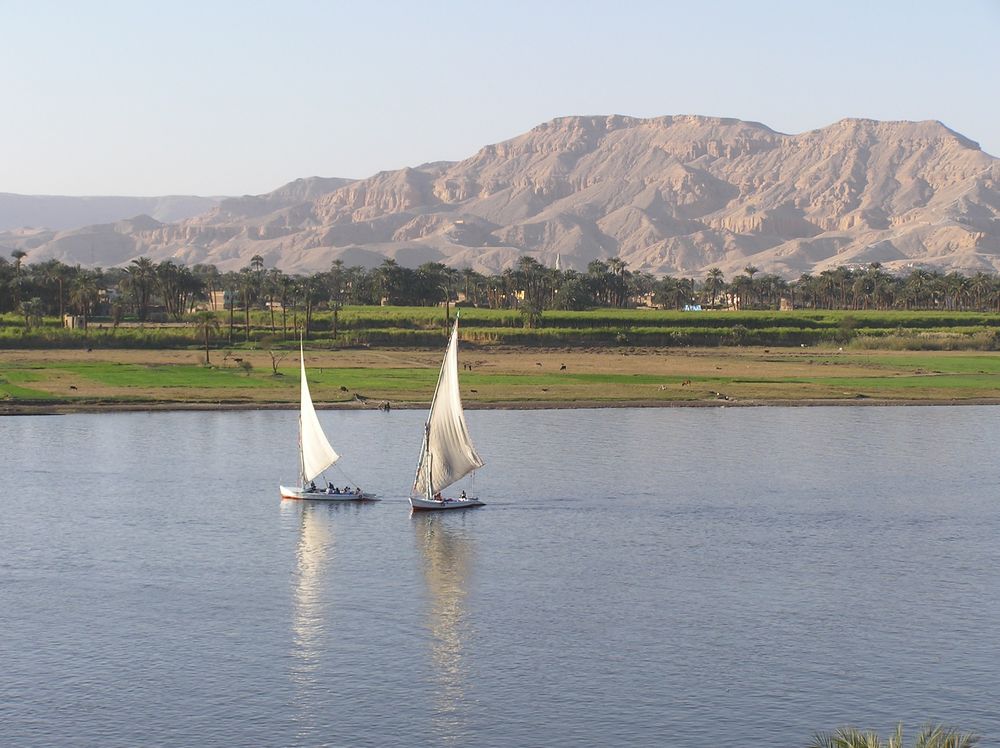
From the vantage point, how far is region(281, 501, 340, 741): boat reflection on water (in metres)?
41.5

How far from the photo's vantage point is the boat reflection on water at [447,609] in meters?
41.0

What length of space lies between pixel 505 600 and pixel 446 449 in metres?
20.4

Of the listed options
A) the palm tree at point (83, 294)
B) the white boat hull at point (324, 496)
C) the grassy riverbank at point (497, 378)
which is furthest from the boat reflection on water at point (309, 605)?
the palm tree at point (83, 294)

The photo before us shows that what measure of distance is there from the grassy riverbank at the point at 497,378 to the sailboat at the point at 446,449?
41181mm

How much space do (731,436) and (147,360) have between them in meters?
70.1

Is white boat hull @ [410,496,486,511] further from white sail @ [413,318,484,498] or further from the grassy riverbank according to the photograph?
the grassy riverbank

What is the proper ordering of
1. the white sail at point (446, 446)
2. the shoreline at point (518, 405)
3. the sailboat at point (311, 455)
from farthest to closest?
the shoreline at point (518, 405) < the sailboat at point (311, 455) < the white sail at point (446, 446)

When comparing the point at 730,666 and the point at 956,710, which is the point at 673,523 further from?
the point at 956,710

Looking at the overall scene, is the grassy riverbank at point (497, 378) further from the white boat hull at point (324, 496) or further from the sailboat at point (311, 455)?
the white boat hull at point (324, 496)

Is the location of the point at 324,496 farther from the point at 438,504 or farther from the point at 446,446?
the point at 446,446

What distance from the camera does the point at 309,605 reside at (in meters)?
51.9

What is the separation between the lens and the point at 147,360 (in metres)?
145

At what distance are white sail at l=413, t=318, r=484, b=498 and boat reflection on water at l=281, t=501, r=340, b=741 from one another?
5.06m

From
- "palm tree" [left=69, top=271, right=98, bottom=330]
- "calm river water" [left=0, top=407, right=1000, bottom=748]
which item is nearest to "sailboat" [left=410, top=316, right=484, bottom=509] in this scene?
"calm river water" [left=0, top=407, right=1000, bottom=748]
